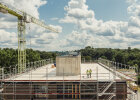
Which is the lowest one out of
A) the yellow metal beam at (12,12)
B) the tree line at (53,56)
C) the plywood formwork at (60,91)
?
the plywood formwork at (60,91)

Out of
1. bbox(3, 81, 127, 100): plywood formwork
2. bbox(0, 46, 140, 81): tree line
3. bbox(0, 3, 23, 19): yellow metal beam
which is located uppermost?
bbox(0, 3, 23, 19): yellow metal beam

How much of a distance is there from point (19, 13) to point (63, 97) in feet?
94.2

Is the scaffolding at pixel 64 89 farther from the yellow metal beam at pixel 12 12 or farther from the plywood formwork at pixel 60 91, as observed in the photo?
the yellow metal beam at pixel 12 12

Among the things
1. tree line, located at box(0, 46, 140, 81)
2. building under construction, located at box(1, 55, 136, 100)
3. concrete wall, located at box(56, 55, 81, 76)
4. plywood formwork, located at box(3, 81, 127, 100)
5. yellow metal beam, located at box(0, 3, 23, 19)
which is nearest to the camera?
building under construction, located at box(1, 55, 136, 100)

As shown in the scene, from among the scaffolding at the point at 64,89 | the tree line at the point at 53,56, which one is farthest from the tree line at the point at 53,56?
the scaffolding at the point at 64,89

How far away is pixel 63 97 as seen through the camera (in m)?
17.5

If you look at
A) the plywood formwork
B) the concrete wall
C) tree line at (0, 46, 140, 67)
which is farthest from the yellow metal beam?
the plywood formwork

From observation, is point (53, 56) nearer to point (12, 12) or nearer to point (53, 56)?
point (53, 56)

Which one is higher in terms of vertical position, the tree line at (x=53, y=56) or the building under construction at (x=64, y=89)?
the tree line at (x=53, y=56)

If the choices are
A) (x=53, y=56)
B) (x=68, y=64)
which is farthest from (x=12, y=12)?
(x=53, y=56)

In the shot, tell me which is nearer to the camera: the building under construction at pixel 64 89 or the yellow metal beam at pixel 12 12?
the building under construction at pixel 64 89

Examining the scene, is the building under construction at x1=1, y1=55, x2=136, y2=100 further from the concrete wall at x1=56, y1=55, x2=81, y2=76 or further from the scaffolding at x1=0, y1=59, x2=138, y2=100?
the concrete wall at x1=56, y1=55, x2=81, y2=76

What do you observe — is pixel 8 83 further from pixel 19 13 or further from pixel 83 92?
pixel 19 13

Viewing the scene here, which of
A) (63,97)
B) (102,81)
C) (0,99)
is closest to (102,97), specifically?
(102,81)
